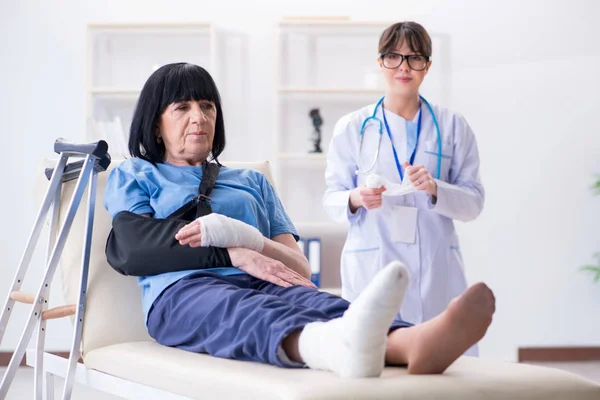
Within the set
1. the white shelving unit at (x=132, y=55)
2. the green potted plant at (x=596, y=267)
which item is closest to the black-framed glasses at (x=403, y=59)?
the white shelving unit at (x=132, y=55)

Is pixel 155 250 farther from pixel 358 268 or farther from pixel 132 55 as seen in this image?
pixel 132 55

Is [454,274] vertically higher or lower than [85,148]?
lower

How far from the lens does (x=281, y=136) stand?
423 cm

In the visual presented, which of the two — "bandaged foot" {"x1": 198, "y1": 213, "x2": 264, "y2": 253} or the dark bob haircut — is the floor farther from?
"bandaged foot" {"x1": 198, "y1": 213, "x2": 264, "y2": 253}

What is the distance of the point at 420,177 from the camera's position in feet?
7.46

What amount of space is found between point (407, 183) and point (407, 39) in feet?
1.48

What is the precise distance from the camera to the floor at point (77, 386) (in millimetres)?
3307

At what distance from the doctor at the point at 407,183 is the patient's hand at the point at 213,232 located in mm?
659

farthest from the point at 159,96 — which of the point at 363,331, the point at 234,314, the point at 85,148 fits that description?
the point at 363,331

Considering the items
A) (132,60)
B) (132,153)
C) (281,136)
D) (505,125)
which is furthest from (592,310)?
(132,153)

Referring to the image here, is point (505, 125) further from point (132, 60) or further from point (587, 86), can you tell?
point (132, 60)

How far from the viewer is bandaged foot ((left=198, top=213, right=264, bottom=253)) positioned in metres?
1.71

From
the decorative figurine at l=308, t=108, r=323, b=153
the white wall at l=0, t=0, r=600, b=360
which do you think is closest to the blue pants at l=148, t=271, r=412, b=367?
the decorative figurine at l=308, t=108, r=323, b=153

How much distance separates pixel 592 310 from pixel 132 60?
2.81 m
